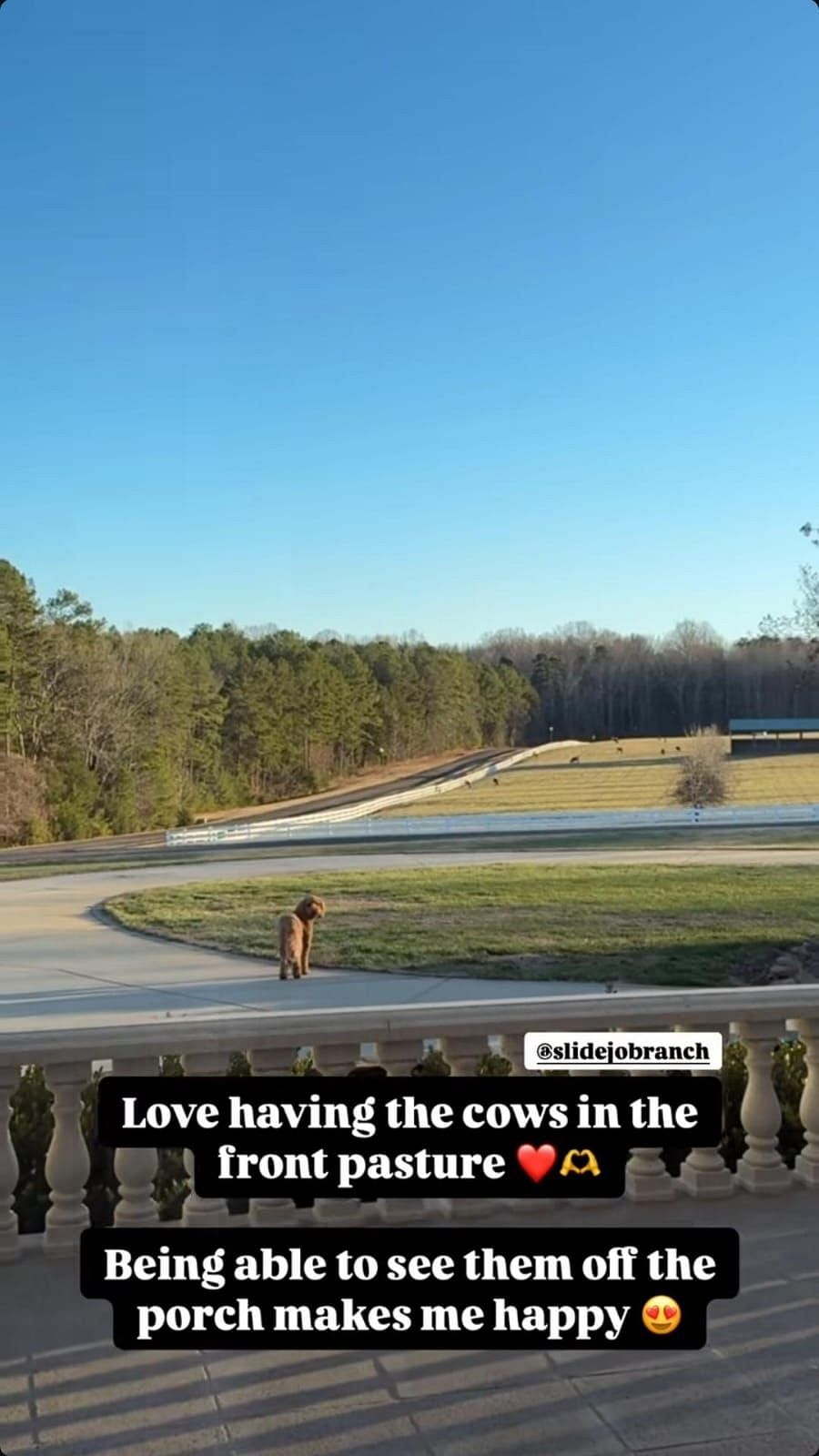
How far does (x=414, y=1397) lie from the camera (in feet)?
6.48

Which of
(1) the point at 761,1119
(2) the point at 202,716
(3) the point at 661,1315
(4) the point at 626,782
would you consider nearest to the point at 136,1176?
(3) the point at 661,1315

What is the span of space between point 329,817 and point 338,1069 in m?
23.3

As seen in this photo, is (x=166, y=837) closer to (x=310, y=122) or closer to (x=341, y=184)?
(x=341, y=184)

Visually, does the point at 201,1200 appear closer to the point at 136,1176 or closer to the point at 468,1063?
the point at 136,1176

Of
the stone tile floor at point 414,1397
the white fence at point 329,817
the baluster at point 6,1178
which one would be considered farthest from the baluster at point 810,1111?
the white fence at point 329,817

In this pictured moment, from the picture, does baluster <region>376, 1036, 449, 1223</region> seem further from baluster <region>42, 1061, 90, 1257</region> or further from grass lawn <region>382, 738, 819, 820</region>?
grass lawn <region>382, 738, 819, 820</region>

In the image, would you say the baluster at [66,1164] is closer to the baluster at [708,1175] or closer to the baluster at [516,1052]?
the baluster at [516,1052]

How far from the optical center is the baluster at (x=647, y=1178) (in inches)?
107

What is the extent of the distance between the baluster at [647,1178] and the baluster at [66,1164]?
1.22 meters

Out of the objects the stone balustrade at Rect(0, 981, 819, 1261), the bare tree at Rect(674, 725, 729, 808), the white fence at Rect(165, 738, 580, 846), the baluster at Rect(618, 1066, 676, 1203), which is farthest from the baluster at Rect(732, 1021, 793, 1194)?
the bare tree at Rect(674, 725, 729, 808)

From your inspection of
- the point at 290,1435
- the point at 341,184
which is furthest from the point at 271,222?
the point at 290,1435

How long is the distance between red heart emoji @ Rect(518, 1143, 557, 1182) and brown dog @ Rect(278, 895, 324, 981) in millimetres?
7064

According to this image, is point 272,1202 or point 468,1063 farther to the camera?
point 468,1063

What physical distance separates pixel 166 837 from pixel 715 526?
12.8 metres
